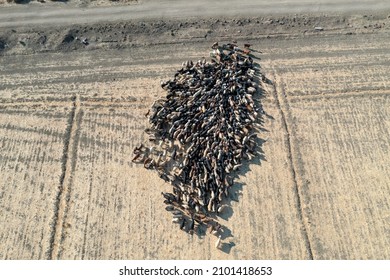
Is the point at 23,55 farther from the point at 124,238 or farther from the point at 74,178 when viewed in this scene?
the point at 124,238

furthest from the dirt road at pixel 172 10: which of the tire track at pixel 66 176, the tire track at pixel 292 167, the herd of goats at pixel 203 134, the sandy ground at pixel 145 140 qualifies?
the tire track at pixel 66 176

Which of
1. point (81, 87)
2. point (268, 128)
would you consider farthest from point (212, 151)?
point (81, 87)

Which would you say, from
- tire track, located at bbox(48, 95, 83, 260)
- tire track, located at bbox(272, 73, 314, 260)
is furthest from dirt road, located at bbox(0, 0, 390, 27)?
tire track, located at bbox(48, 95, 83, 260)

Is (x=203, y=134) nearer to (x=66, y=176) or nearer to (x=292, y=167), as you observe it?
(x=292, y=167)

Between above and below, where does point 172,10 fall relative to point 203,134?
above

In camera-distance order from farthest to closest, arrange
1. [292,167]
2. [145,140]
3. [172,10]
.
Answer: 1. [172,10]
2. [145,140]
3. [292,167]

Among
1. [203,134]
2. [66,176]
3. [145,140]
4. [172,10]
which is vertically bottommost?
[66,176]

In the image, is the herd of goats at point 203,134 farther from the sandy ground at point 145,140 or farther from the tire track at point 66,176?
the tire track at point 66,176

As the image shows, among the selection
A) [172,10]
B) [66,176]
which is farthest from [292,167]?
[172,10]
